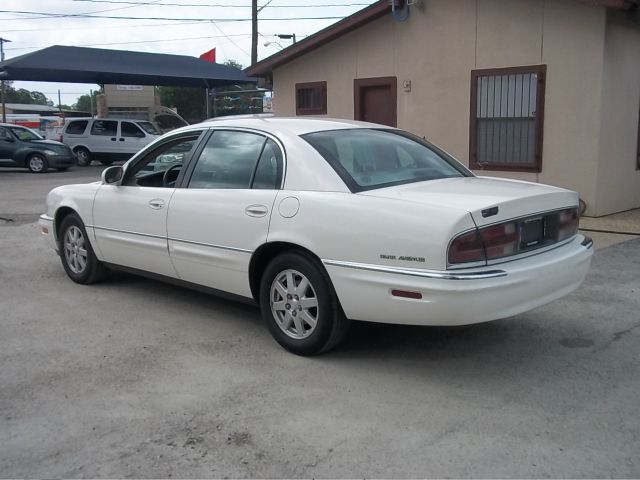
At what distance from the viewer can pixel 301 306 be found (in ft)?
14.5

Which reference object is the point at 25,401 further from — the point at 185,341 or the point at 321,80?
the point at 321,80

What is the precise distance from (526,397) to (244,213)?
2.20m

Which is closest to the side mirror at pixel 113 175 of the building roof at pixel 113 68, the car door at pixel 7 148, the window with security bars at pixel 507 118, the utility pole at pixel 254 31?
the window with security bars at pixel 507 118

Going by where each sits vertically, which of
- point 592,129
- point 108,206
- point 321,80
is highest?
point 321,80

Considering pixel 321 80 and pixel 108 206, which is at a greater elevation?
pixel 321 80

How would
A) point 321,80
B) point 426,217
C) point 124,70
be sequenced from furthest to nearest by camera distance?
point 124,70, point 321,80, point 426,217

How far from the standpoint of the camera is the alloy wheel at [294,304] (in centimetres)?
440

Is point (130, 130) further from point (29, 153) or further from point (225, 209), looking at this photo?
point (225, 209)

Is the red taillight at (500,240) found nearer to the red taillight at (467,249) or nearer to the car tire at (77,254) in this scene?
the red taillight at (467,249)

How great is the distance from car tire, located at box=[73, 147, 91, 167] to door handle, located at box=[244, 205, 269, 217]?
20.5 metres

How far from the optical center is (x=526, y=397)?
3.88m

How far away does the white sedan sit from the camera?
3.84 metres

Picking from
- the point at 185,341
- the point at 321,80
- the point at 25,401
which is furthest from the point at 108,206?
the point at 321,80

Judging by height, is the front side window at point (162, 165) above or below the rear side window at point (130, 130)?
below
